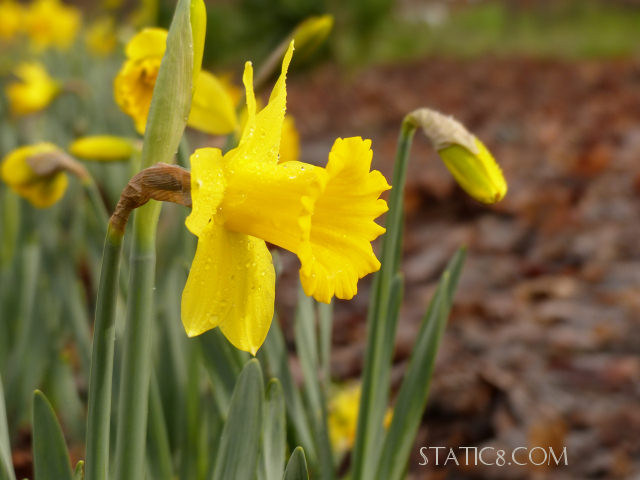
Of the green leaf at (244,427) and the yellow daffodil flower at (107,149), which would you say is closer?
the green leaf at (244,427)

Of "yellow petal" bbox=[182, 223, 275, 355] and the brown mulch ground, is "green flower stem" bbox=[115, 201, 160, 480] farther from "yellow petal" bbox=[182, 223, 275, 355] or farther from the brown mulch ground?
the brown mulch ground

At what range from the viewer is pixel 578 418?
1553 millimetres

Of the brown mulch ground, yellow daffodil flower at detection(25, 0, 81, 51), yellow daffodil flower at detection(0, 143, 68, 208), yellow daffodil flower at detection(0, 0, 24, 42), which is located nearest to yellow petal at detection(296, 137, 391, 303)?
yellow daffodil flower at detection(0, 143, 68, 208)

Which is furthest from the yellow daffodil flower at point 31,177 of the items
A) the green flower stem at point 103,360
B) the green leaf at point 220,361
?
the green flower stem at point 103,360

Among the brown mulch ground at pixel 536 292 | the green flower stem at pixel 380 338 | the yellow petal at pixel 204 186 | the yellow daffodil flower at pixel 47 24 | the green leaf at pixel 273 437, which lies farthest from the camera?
the yellow daffodil flower at pixel 47 24

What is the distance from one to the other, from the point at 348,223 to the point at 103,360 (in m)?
0.23

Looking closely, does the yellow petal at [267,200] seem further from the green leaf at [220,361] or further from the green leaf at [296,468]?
the green leaf at [220,361]

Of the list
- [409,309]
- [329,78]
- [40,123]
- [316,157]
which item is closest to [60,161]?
[409,309]

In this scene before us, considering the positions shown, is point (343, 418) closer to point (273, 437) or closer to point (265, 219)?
point (273, 437)

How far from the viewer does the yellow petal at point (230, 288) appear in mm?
554

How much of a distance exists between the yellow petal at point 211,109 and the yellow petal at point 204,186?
1.41ft

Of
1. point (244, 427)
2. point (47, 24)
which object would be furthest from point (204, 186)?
point (47, 24)

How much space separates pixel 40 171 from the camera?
913 millimetres

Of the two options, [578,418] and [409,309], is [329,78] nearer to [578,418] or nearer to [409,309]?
[409,309]
